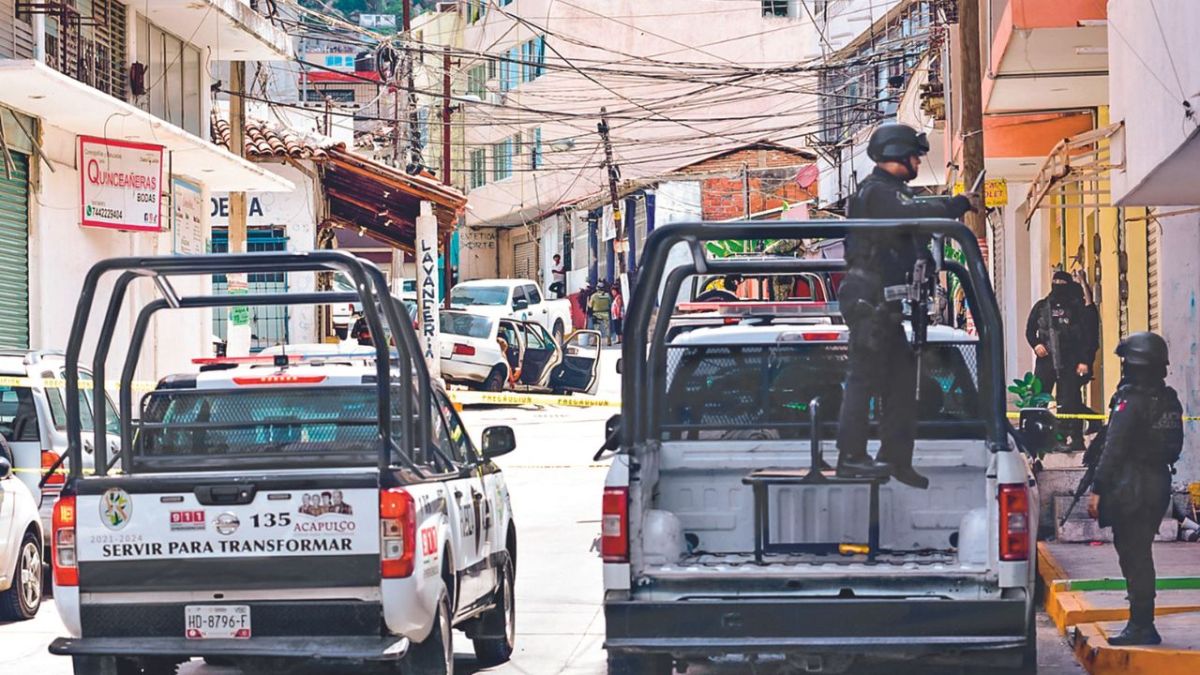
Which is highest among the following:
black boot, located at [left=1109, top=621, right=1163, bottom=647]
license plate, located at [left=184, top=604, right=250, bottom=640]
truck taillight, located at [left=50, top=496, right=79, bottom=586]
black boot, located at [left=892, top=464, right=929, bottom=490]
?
black boot, located at [left=892, top=464, right=929, bottom=490]

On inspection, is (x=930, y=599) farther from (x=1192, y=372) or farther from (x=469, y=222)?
(x=469, y=222)

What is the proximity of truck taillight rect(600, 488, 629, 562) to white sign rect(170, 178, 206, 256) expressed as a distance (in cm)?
2016

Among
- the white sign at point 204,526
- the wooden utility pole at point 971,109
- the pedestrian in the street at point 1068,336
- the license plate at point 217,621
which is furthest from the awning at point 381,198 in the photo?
the license plate at point 217,621

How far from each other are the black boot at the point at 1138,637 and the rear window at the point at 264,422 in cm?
392

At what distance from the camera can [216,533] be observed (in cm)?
788

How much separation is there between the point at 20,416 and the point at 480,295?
30338 millimetres

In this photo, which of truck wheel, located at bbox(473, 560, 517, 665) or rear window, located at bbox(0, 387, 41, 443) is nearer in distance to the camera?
truck wheel, located at bbox(473, 560, 517, 665)

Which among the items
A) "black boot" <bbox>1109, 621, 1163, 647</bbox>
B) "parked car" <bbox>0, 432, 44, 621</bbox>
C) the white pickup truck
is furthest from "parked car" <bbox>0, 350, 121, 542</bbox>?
the white pickup truck

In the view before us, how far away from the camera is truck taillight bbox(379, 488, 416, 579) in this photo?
25.6 ft

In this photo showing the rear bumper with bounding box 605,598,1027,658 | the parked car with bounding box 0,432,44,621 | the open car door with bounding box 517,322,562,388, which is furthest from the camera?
the open car door with bounding box 517,322,562,388

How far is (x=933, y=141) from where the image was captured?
3058 centimetres

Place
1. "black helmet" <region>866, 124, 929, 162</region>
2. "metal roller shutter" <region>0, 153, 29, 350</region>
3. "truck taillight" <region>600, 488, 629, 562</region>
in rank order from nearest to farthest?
"truck taillight" <region>600, 488, 629, 562</region>, "black helmet" <region>866, 124, 929, 162</region>, "metal roller shutter" <region>0, 153, 29, 350</region>

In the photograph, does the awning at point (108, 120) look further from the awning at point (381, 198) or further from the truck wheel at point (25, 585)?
the truck wheel at point (25, 585)

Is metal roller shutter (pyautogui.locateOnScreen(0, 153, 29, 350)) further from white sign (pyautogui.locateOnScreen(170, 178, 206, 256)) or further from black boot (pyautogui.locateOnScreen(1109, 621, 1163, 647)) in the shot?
black boot (pyautogui.locateOnScreen(1109, 621, 1163, 647))
